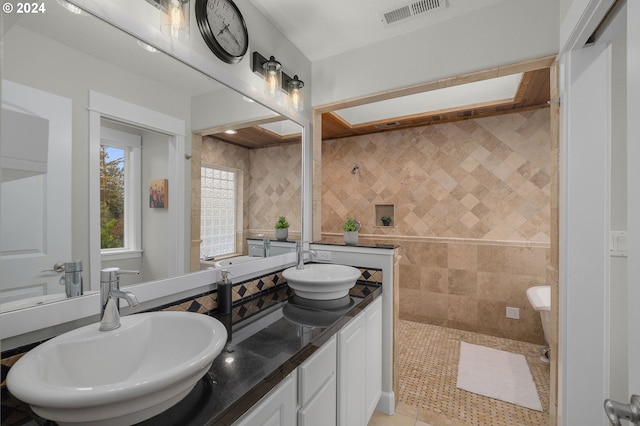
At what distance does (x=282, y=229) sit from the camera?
2.13m

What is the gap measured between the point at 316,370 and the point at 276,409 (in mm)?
274

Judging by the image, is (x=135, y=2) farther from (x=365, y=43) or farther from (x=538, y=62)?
(x=538, y=62)

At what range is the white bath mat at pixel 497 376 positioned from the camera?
2.21 m

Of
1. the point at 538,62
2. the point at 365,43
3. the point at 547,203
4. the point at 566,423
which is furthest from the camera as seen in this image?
the point at 547,203

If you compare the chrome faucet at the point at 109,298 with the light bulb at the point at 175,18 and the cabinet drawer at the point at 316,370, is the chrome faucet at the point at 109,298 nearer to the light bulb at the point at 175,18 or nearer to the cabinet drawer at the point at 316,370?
the cabinet drawer at the point at 316,370

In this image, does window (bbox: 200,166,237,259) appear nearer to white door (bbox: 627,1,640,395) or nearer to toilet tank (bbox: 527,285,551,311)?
white door (bbox: 627,1,640,395)

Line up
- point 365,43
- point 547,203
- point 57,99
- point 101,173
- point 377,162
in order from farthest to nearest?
point 377,162
point 547,203
point 365,43
point 101,173
point 57,99

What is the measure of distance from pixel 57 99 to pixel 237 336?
3.44 feet

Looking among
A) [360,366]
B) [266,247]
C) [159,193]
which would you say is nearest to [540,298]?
[360,366]

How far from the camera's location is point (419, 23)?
1.95 metres

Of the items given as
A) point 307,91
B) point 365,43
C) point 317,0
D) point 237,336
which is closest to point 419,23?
point 365,43

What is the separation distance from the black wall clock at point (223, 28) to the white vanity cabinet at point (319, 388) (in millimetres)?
1552

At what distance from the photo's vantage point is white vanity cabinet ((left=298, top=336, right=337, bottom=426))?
1103 millimetres

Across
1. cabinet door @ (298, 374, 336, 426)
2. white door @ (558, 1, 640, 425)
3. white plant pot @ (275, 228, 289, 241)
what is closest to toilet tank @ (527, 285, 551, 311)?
white door @ (558, 1, 640, 425)
